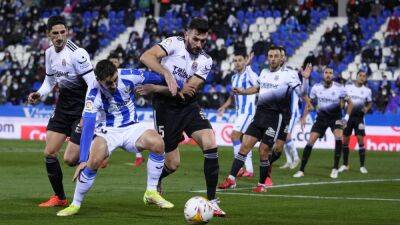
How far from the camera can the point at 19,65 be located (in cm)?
4041

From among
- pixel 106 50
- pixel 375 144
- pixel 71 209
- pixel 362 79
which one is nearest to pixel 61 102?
pixel 71 209

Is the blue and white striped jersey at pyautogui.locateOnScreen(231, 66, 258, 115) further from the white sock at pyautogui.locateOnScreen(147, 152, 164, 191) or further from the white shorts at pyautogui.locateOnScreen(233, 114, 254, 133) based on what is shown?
the white sock at pyautogui.locateOnScreen(147, 152, 164, 191)

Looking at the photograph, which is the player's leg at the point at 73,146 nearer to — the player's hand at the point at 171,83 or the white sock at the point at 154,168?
the white sock at the point at 154,168

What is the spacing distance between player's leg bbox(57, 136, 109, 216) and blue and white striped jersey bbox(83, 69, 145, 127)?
0.33 meters

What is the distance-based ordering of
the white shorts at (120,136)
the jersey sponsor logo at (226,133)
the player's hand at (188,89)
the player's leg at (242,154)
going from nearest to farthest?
1. the white shorts at (120,136)
2. the player's hand at (188,89)
3. the player's leg at (242,154)
4. the jersey sponsor logo at (226,133)

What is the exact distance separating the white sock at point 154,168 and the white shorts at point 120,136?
66 centimetres

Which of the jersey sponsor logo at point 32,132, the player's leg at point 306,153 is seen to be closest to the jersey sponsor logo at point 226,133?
the jersey sponsor logo at point 32,132

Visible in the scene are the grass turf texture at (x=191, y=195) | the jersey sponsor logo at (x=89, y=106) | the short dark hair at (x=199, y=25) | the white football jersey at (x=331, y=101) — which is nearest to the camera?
the jersey sponsor logo at (x=89, y=106)

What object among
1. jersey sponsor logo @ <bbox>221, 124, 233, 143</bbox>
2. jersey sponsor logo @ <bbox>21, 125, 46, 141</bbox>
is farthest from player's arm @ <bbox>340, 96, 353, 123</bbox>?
jersey sponsor logo @ <bbox>21, 125, 46, 141</bbox>

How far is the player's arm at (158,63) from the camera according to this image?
12.1m

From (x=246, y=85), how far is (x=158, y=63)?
8109 millimetres

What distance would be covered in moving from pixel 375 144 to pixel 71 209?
65.4 feet

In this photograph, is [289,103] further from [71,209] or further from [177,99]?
[71,209]

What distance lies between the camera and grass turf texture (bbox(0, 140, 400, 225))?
11781 millimetres
